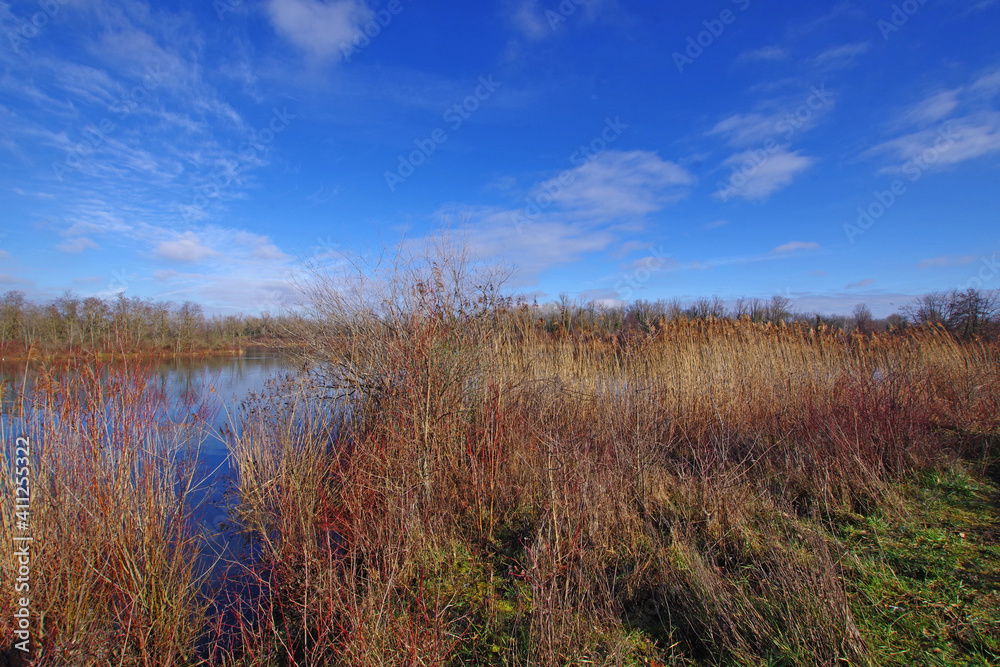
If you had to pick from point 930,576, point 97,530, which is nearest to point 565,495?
point 930,576

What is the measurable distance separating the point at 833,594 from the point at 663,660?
3.47 feet

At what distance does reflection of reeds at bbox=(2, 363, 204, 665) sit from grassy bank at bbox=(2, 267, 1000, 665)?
0.9 inches

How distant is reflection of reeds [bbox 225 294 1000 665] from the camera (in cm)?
262

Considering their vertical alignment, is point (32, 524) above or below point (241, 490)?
above

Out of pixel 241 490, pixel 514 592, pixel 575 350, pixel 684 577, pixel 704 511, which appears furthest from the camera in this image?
pixel 575 350

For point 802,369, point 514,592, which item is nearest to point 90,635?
point 514,592

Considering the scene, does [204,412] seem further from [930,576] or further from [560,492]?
[930,576]

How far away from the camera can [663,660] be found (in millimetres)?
2607

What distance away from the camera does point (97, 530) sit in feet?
9.54

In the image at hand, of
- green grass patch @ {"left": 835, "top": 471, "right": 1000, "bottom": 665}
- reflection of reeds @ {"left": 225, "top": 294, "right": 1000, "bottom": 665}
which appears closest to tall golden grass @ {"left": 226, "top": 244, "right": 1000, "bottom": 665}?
reflection of reeds @ {"left": 225, "top": 294, "right": 1000, "bottom": 665}

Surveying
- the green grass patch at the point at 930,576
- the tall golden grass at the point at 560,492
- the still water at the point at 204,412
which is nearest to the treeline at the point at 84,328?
the still water at the point at 204,412

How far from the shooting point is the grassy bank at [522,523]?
2.59 m

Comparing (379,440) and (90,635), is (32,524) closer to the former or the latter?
(90,635)

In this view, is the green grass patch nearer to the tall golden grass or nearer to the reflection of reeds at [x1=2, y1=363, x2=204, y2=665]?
the tall golden grass
